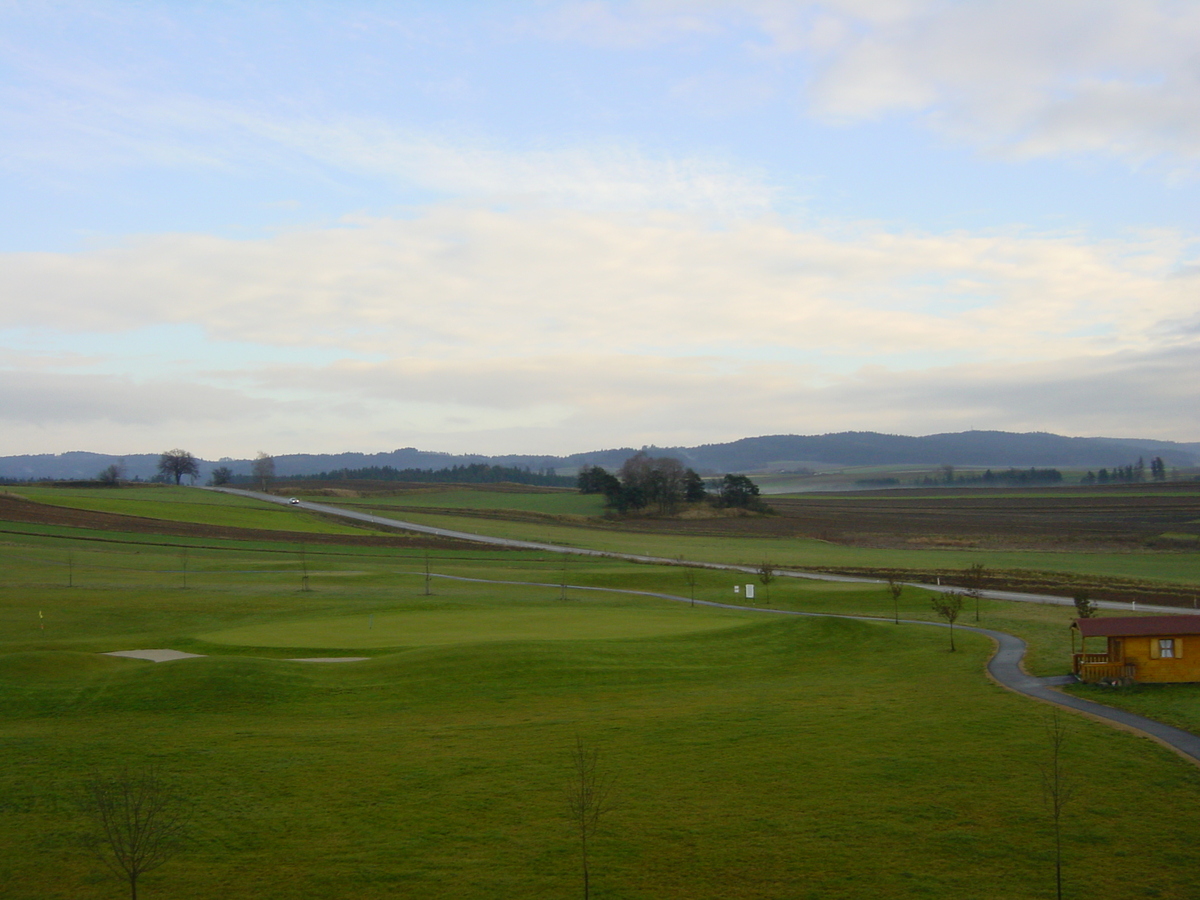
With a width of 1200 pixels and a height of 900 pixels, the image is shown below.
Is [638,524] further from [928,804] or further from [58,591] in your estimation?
[928,804]

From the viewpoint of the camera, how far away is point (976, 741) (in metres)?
22.5

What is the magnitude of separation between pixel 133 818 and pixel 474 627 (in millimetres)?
25664

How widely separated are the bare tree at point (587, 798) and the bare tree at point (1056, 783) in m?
8.15

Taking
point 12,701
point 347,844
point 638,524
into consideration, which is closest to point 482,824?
point 347,844

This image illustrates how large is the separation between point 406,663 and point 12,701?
1216cm

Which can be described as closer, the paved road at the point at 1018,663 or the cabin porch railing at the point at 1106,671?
the paved road at the point at 1018,663

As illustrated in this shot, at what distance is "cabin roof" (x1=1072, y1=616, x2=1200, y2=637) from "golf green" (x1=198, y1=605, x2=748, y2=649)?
16.6m

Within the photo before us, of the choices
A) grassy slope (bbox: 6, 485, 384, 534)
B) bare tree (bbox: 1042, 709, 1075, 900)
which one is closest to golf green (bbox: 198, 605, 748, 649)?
bare tree (bbox: 1042, 709, 1075, 900)

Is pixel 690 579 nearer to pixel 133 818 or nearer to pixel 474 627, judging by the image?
pixel 474 627

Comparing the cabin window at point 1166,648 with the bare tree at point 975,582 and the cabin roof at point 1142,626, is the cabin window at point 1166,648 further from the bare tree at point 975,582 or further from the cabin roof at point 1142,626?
the bare tree at point 975,582

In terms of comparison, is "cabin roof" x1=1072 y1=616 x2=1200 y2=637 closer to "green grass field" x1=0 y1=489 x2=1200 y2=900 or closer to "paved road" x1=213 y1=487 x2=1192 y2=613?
"green grass field" x1=0 y1=489 x2=1200 y2=900

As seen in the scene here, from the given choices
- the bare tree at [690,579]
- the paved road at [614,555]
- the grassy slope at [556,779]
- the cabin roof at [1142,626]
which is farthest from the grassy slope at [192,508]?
the cabin roof at [1142,626]

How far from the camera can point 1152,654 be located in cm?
2939

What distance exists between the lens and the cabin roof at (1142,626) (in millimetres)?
29203
